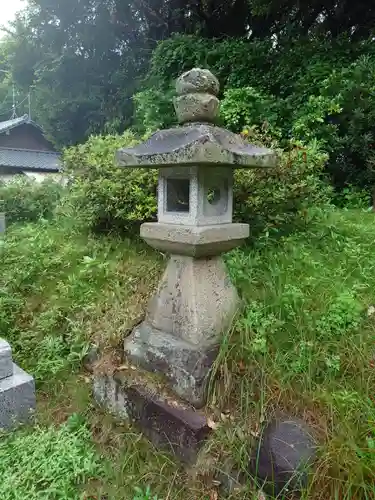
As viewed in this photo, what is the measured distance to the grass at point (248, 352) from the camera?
185 centimetres

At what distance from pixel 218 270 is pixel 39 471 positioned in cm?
164

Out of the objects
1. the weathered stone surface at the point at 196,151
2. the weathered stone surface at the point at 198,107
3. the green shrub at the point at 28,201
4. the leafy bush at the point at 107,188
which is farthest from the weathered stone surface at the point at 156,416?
the green shrub at the point at 28,201

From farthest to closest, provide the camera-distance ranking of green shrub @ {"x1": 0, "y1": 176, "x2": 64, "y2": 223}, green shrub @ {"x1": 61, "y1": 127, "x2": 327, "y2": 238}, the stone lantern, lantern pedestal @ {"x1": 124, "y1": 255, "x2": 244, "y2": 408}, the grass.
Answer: green shrub @ {"x1": 0, "y1": 176, "x2": 64, "y2": 223}
green shrub @ {"x1": 61, "y1": 127, "x2": 327, "y2": 238}
lantern pedestal @ {"x1": 124, "y1": 255, "x2": 244, "y2": 408}
the stone lantern
the grass

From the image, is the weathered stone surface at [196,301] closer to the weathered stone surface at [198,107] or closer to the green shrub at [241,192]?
the weathered stone surface at [198,107]

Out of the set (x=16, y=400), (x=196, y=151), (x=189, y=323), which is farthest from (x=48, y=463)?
(x=196, y=151)

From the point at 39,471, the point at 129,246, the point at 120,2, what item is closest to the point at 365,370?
the point at 39,471

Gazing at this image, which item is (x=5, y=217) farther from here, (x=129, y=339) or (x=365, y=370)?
(x=365, y=370)

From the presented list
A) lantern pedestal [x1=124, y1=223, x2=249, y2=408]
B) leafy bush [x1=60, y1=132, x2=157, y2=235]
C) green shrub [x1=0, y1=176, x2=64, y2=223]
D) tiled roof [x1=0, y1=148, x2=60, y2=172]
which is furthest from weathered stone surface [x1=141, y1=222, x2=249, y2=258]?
tiled roof [x1=0, y1=148, x2=60, y2=172]

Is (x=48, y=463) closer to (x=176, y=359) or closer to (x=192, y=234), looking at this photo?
(x=176, y=359)

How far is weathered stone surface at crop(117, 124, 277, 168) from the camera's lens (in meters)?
1.90

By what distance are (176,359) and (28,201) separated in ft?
19.9

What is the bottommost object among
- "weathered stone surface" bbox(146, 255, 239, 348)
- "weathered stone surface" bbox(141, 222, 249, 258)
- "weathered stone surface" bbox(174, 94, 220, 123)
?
"weathered stone surface" bbox(146, 255, 239, 348)

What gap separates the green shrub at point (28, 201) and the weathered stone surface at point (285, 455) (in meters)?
6.21

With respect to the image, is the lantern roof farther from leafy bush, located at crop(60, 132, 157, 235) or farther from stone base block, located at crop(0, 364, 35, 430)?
stone base block, located at crop(0, 364, 35, 430)
